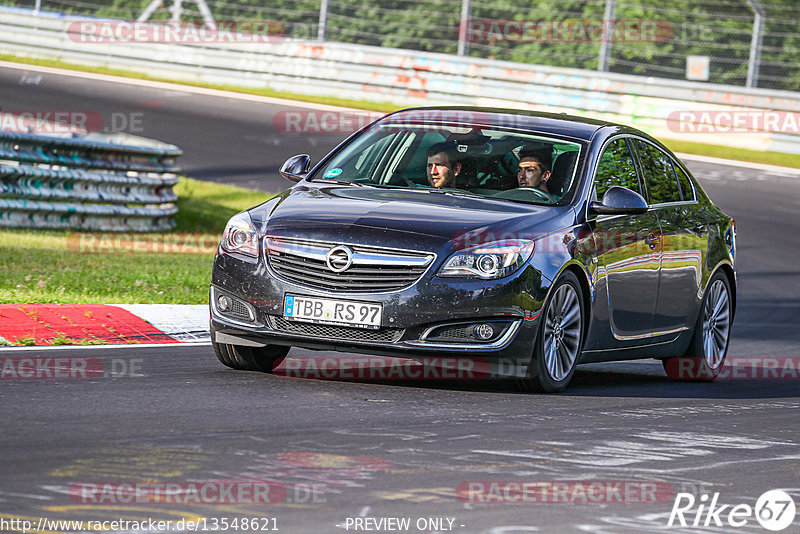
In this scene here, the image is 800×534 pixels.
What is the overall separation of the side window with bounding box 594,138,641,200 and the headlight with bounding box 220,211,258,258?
2.23 m

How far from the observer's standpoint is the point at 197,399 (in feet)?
24.7

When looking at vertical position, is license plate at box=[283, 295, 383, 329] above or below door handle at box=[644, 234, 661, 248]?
below

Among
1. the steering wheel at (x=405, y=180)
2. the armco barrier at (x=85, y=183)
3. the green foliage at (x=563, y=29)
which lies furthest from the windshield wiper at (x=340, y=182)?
the green foliage at (x=563, y=29)

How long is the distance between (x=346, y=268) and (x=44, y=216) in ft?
30.0

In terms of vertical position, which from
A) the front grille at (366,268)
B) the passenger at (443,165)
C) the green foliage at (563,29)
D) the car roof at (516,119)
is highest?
the green foliage at (563,29)

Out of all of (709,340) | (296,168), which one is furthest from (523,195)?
(709,340)

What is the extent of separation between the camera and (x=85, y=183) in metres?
16.7

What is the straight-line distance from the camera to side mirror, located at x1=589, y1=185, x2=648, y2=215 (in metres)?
8.88

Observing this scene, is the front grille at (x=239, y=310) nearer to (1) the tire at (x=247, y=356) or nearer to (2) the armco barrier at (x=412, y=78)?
(1) the tire at (x=247, y=356)

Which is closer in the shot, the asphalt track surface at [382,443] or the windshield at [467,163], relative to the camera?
the asphalt track surface at [382,443]

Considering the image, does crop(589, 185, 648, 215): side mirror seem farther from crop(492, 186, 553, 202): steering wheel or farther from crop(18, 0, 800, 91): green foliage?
crop(18, 0, 800, 91): green foliage

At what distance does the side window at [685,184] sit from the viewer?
10.5 meters

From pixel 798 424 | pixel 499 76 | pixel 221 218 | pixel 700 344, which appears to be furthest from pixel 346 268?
pixel 499 76

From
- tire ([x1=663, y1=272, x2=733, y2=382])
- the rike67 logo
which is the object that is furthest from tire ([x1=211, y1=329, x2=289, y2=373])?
the rike67 logo
